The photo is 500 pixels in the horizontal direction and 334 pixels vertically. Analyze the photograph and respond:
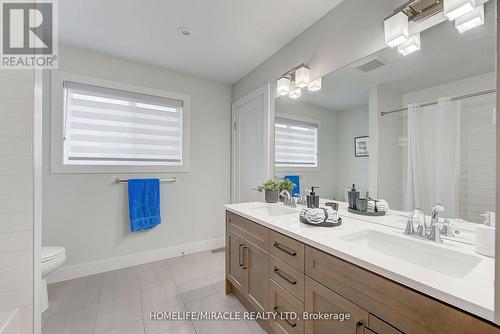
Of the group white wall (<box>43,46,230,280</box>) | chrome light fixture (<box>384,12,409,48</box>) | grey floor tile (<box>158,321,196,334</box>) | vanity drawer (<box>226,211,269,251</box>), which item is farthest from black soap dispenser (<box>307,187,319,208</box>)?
white wall (<box>43,46,230,280</box>)

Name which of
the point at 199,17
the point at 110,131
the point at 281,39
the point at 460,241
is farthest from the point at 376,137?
the point at 110,131

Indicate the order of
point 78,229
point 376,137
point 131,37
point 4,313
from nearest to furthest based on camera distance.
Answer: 1. point 4,313
2. point 376,137
3. point 131,37
4. point 78,229

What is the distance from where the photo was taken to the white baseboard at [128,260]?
2.19 metres

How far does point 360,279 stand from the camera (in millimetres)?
865

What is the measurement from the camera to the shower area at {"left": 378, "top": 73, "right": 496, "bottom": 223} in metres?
1.02

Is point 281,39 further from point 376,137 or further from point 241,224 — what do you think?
point 241,224

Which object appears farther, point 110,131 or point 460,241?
point 110,131

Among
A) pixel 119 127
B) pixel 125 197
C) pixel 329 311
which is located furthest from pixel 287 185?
pixel 119 127

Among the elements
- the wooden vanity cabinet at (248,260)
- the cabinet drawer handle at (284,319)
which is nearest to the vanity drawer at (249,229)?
the wooden vanity cabinet at (248,260)

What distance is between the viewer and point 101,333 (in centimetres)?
149

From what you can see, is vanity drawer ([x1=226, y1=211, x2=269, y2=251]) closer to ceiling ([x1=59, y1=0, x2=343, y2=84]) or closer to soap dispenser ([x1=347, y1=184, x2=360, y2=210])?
soap dispenser ([x1=347, y1=184, x2=360, y2=210])

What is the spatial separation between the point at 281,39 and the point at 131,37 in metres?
1.43

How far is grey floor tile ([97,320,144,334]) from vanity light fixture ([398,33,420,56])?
250 cm

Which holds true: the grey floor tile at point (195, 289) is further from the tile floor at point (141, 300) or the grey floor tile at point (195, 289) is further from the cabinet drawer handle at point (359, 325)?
the cabinet drawer handle at point (359, 325)
